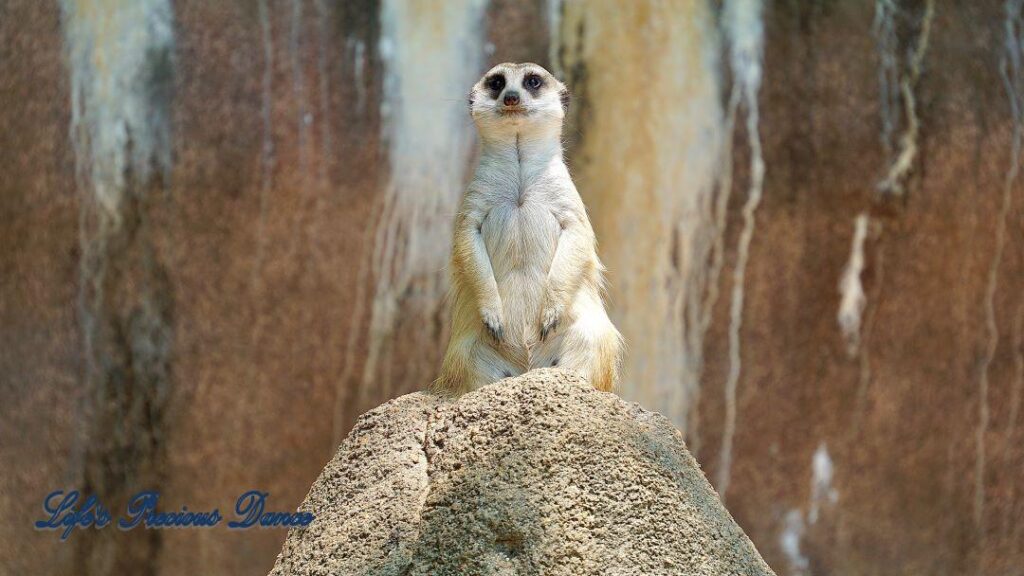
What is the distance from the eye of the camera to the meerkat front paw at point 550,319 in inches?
159

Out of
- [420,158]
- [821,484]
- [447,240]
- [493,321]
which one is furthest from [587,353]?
[821,484]

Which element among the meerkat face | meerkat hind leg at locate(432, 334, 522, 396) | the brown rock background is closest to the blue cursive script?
the brown rock background

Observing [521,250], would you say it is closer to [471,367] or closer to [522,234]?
[522,234]

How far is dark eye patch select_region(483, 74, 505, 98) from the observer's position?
4328 mm

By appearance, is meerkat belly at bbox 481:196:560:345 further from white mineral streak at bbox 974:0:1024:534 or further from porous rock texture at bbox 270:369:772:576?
white mineral streak at bbox 974:0:1024:534

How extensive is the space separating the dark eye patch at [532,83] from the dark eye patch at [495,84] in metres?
0.08

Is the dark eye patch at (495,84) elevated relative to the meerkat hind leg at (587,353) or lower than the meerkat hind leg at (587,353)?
elevated

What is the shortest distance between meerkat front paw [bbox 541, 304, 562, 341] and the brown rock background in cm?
257

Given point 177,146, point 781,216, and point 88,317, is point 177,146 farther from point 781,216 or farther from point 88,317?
point 781,216

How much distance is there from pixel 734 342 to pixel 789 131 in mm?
1310

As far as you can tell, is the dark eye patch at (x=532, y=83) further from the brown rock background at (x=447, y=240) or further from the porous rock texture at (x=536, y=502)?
the brown rock background at (x=447, y=240)

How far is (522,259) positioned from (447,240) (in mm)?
2479

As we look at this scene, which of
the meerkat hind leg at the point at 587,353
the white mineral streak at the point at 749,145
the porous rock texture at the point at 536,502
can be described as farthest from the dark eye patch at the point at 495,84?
the white mineral streak at the point at 749,145

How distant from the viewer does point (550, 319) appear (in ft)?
13.3
